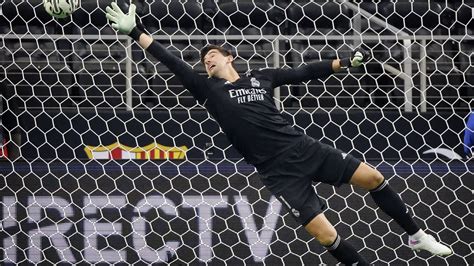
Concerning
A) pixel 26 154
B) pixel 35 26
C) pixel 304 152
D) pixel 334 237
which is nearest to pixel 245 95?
pixel 304 152

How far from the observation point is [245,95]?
6.32 meters

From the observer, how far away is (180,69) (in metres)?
6.29

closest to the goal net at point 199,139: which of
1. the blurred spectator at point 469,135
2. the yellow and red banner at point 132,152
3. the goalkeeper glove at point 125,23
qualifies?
the yellow and red banner at point 132,152

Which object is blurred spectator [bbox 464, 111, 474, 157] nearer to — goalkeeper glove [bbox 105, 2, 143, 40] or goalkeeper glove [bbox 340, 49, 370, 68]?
goalkeeper glove [bbox 340, 49, 370, 68]

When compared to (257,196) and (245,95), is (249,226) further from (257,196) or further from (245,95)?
(245,95)

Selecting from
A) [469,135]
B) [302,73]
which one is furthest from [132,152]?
Result: [469,135]

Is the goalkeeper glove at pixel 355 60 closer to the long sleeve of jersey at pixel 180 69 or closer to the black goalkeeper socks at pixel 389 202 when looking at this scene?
the black goalkeeper socks at pixel 389 202

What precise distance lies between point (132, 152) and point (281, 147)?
1.70 m

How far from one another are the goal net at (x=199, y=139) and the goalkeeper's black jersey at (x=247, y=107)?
2.80 feet

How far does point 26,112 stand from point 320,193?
217cm

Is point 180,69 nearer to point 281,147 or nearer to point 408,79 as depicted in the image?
point 281,147

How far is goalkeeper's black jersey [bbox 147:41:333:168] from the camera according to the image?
628 centimetres

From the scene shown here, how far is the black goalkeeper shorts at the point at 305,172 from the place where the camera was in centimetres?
623

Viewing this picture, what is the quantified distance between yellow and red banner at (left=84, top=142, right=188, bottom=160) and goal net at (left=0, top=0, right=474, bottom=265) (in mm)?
11
